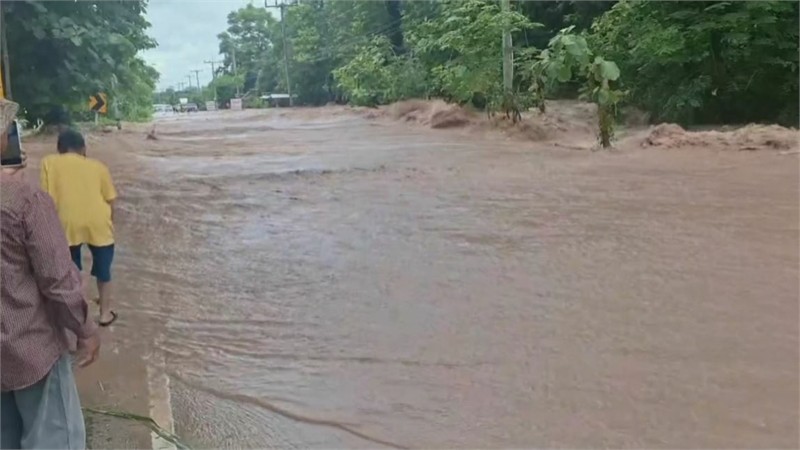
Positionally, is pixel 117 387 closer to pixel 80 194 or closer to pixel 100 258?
pixel 100 258

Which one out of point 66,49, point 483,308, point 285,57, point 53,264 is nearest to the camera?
point 53,264

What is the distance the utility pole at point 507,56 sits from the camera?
22.1m

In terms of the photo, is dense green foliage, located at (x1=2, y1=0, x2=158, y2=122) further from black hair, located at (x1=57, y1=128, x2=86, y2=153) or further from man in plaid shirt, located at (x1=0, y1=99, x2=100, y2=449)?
man in plaid shirt, located at (x1=0, y1=99, x2=100, y2=449)

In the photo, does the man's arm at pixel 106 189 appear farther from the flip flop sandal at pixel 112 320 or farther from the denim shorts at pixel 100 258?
the flip flop sandal at pixel 112 320

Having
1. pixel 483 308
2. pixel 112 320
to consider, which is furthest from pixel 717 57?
pixel 112 320

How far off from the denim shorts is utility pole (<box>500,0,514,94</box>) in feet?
57.6

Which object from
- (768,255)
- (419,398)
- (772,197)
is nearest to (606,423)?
(419,398)

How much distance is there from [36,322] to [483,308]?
13.7ft

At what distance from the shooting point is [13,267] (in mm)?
2375

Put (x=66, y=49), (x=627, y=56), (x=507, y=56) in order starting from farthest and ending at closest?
(x=507, y=56) < (x=627, y=56) < (x=66, y=49)

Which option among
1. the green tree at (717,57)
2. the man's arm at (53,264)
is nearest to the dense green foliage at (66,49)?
the man's arm at (53,264)

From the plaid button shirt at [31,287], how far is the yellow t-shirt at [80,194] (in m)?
2.76

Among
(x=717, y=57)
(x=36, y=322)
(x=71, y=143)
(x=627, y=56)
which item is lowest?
(x=36, y=322)

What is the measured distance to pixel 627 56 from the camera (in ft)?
66.7
